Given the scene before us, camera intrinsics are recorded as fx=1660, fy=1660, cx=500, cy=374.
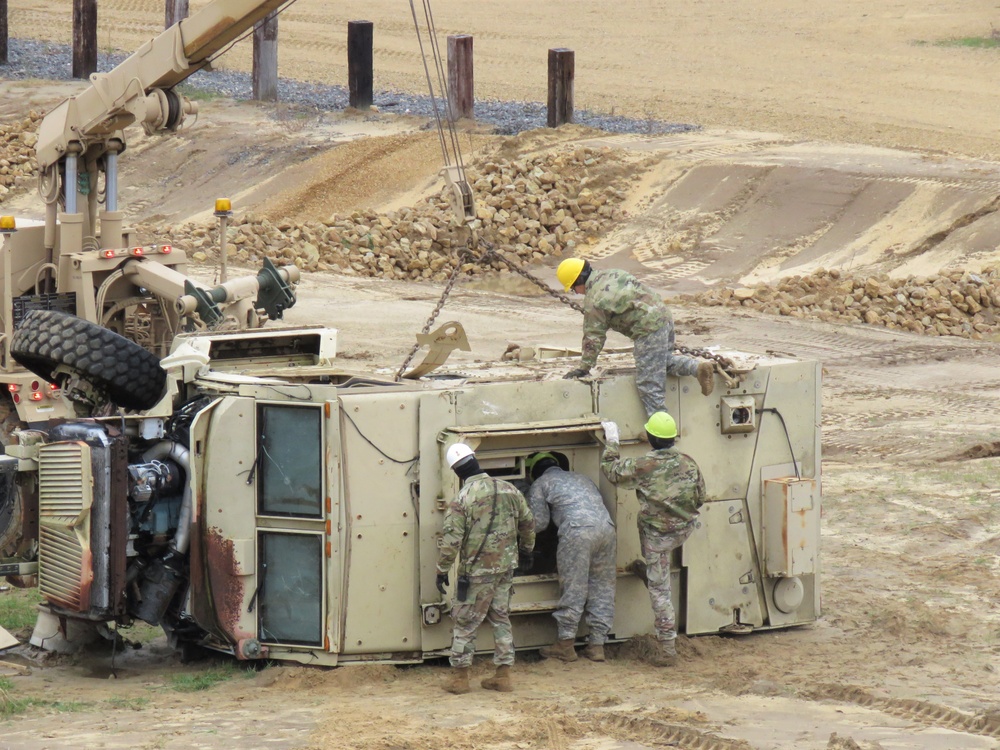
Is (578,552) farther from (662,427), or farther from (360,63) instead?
(360,63)

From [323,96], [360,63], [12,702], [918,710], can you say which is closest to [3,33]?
[323,96]

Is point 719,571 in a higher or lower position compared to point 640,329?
lower

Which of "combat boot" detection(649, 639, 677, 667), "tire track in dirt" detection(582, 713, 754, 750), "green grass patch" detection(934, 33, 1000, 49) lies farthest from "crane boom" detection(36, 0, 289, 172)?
"green grass patch" detection(934, 33, 1000, 49)

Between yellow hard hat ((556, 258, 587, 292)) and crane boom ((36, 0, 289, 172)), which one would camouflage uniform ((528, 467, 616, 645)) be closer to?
yellow hard hat ((556, 258, 587, 292))

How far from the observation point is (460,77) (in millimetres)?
25859

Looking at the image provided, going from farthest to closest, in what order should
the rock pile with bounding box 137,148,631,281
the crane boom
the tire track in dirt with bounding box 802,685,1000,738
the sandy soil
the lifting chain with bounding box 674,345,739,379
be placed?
the sandy soil → the rock pile with bounding box 137,148,631,281 → the crane boom → the lifting chain with bounding box 674,345,739,379 → the tire track in dirt with bounding box 802,685,1000,738

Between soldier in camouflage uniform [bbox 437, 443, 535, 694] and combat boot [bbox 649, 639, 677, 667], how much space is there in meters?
0.99

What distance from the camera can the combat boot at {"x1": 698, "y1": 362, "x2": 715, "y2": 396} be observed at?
9.66m

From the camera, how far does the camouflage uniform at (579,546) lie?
9.32m

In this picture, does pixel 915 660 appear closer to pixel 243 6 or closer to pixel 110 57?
pixel 243 6

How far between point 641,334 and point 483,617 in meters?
1.92

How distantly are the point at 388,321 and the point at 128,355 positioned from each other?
968 centimetres

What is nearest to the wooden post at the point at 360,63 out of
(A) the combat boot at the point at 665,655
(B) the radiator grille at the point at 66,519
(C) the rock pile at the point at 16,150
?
(C) the rock pile at the point at 16,150

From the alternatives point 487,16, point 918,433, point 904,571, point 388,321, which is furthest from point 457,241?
point 487,16
